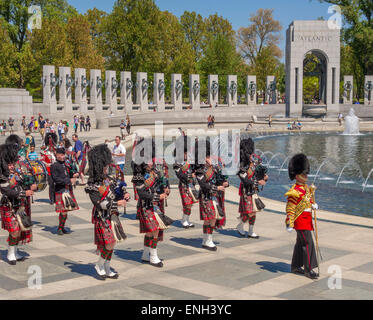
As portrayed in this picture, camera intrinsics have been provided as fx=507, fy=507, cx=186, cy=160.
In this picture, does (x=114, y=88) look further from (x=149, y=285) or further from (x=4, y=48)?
(x=149, y=285)

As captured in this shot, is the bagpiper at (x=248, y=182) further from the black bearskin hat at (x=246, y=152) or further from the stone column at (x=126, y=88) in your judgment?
the stone column at (x=126, y=88)

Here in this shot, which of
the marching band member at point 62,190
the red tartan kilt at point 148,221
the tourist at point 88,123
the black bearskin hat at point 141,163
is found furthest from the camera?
the tourist at point 88,123

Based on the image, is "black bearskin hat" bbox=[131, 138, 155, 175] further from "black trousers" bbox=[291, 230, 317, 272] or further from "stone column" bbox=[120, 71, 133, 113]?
"stone column" bbox=[120, 71, 133, 113]

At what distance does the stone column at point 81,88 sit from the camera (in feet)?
157

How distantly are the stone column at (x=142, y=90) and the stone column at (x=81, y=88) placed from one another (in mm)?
6319

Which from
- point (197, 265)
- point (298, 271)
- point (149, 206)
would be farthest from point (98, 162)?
point (298, 271)

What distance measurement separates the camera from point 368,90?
201ft

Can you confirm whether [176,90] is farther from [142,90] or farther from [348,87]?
[348,87]

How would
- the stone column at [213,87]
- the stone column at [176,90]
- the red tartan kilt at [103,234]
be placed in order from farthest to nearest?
the stone column at [213,87] → the stone column at [176,90] → the red tartan kilt at [103,234]

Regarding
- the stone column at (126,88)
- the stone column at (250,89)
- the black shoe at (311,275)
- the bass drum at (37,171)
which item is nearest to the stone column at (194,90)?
the stone column at (250,89)

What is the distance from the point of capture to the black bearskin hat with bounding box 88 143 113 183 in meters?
8.13

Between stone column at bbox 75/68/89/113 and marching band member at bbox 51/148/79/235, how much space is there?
123 feet

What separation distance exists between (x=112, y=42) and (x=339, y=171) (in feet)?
169

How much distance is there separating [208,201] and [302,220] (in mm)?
2428
